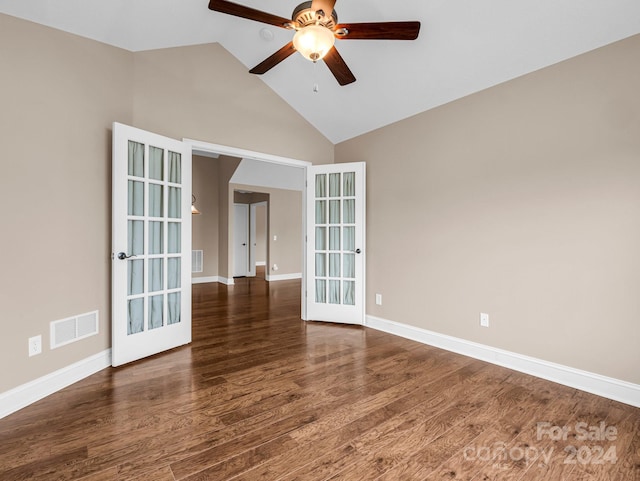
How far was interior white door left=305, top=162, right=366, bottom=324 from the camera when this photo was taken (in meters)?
4.14

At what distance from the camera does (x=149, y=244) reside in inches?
118

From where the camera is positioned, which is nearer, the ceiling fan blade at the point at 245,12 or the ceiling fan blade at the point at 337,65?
the ceiling fan blade at the point at 245,12

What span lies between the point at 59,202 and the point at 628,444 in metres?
4.07

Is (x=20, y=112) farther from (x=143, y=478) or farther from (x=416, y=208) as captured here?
(x=416, y=208)

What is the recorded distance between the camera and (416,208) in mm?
3621

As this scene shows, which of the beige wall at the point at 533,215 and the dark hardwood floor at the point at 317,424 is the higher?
the beige wall at the point at 533,215

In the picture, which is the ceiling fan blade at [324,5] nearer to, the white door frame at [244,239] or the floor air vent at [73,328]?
the floor air vent at [73,328]

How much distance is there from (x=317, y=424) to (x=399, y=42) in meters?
3.16

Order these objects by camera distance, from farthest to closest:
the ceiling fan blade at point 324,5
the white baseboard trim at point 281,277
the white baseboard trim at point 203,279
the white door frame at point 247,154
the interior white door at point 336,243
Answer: the white baseboard trim at point 281,277 < the white baseboard trim at point 203,279 < the interior white door at point 336,243 < the white door frame at point 247,154 < the ceiling fan blade at point 324,5

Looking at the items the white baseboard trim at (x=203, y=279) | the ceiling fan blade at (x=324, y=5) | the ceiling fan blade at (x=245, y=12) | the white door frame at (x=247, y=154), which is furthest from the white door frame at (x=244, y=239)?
the ceiling fan blade at (x=324, y=5)

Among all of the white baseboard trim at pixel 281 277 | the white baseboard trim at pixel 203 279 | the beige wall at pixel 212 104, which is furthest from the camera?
the white baseboard trim at pixel 281 277

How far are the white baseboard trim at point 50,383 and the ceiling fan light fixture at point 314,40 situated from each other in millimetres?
2916

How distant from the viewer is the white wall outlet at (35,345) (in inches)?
88.5

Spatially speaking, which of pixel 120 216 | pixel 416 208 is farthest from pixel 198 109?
pixel 416 208
